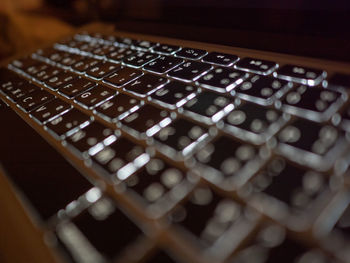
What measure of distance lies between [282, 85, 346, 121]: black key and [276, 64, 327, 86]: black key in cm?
1

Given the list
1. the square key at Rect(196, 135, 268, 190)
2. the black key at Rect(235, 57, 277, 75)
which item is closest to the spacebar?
the square key at Rect(196, 135, 268, 190)

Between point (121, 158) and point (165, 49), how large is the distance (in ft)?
0.92

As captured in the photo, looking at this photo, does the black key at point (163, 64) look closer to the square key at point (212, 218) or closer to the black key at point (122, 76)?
the black key at point (122, 76)

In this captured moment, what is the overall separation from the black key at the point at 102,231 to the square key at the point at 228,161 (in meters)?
0.07

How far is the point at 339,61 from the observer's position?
0.38m

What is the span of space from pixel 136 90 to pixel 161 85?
33 mm

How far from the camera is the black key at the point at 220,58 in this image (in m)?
0.43

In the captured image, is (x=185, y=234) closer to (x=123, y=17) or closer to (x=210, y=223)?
(x=210, y=223)

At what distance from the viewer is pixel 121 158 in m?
0.31

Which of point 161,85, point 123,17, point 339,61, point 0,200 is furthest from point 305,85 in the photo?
point 123,17

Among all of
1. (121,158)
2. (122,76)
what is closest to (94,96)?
(122,76)

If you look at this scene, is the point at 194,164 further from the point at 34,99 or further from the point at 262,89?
the point at 34,99

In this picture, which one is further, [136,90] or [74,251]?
[136,90]

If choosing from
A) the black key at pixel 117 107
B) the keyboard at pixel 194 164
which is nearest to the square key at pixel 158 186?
the keyboard at pixel 194 164
